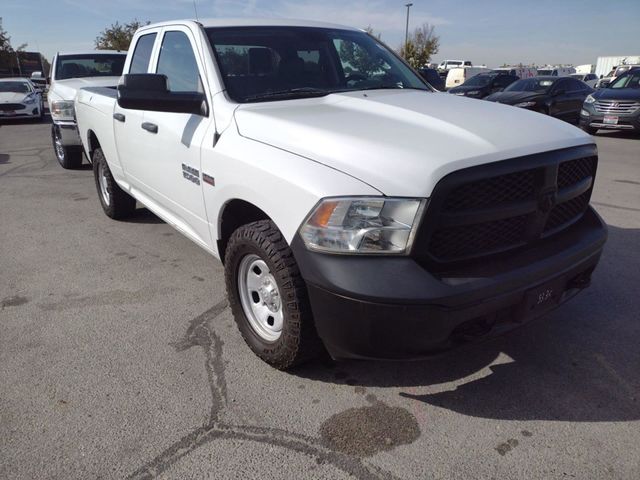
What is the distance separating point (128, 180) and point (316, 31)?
87.5 inches

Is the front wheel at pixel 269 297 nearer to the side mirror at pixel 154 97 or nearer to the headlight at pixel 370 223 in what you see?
the headlight at pixel 370 223

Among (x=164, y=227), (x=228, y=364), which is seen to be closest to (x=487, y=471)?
(x=228, y=364)

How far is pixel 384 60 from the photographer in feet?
13.0

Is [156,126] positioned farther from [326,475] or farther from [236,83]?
[326,475]

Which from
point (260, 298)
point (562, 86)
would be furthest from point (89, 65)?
point (562, 86)

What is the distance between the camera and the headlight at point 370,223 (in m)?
2.12

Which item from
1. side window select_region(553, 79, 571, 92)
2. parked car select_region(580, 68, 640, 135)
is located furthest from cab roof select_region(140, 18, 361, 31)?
side window select_region(553, 79, 571, 92)

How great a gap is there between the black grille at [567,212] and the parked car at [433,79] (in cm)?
181

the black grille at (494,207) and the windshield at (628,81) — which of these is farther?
the windshield at (628,81)

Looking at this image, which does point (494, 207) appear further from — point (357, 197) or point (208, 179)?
point (208, 179)

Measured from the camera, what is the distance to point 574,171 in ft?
8.85

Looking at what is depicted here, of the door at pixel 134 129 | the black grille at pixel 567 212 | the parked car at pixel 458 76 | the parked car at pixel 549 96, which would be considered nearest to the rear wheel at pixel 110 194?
the door at pixel 134 129

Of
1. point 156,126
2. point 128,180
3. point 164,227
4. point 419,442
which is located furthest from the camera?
point 164,227

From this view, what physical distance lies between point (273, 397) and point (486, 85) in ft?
60.8
